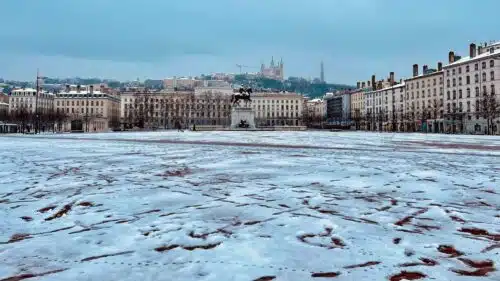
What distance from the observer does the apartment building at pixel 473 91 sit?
75750 millimetres

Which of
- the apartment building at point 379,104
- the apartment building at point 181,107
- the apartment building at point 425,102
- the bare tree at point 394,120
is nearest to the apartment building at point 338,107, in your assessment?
the apartment building at point 379,104

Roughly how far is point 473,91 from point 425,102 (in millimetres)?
18113

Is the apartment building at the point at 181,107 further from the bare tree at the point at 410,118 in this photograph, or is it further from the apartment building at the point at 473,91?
the apartment building at the point at 473,91

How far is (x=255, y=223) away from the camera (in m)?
5.22

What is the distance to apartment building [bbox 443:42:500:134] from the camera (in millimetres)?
75750

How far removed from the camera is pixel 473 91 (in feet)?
271

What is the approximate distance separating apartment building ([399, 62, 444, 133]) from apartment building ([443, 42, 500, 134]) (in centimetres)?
263

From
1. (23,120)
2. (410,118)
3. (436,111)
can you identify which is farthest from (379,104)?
(23,120)

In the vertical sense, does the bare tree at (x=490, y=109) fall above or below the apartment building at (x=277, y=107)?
below

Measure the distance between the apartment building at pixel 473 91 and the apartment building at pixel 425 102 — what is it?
8.62 ft

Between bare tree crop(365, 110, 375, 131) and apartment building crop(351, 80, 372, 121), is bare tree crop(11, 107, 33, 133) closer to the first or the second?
bare tree crop(365, 110, 375, 131)

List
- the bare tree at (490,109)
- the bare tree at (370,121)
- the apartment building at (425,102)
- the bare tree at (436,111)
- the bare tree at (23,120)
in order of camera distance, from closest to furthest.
Answer: the bare tree at (490,109) < the bare tree at (23,120) < the bare tree at (436,111) < the apartment building at (425,102) < the bare tree at (370,121)

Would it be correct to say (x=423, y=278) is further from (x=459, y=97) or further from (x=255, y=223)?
(x=459, y=97)

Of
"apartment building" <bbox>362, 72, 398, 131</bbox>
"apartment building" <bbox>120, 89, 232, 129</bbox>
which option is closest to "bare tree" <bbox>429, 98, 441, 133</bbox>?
"apartment building" <bbox>362, 72, 398, 131</bbox>
